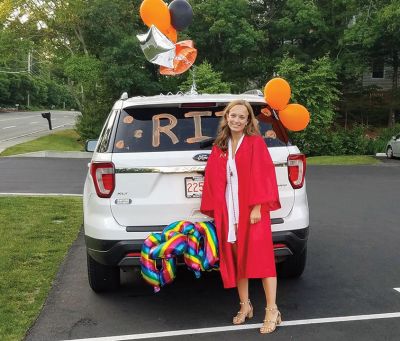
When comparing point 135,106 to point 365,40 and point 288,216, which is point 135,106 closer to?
point 288,216

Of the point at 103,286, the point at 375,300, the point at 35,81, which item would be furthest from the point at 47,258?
the point at 35,81

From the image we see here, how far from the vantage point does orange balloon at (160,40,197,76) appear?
9.18 meters

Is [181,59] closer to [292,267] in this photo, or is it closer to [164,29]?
[164,29]

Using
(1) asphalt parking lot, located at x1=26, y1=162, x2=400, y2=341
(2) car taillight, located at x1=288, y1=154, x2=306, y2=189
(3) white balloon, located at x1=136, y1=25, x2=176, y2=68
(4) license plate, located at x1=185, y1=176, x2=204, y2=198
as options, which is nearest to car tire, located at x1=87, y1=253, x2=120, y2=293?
(1) asphalt parking lot, located at x1=26, y1=162, x2=400, y2=341

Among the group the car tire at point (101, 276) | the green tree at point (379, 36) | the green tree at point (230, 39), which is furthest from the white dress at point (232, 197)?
the green tree at point (230, 39)

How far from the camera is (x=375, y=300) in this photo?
178 inches

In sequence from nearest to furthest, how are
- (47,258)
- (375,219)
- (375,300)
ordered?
(375,300) < (47,258) < (375,219)

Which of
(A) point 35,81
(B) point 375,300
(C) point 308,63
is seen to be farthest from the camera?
(A) point 35,81

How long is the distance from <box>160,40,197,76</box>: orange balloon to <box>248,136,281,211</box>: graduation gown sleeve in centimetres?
577

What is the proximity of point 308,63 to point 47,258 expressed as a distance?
25452mm

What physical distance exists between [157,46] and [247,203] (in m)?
5.50

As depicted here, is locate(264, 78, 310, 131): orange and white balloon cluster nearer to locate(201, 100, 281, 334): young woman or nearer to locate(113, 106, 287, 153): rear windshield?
locate(113, 106, 287, 153): rear windshield

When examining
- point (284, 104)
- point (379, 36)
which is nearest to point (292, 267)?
point (284, 104)

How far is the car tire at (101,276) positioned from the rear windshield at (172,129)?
115 cm
